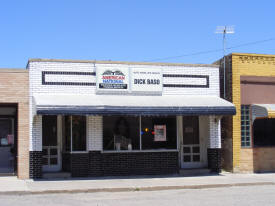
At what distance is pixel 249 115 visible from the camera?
18203 millimetres

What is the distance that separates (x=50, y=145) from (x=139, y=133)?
3.59 meters

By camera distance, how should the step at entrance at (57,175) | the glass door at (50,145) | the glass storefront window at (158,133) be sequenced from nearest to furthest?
the step at entrance at (57,175), the glass door at (50,145), the glass storefront window at (158,133)

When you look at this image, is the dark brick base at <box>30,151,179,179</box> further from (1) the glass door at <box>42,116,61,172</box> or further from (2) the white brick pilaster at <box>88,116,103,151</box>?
(1) the glass door at <box>42,116,61,172</box>

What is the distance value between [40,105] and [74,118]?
237 cm

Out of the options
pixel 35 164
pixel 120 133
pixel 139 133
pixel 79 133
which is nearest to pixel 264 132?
pixel 139 133

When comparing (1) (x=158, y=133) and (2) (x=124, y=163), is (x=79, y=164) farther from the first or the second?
(1) (x=158, y=133)

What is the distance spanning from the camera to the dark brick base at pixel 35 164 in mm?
15469

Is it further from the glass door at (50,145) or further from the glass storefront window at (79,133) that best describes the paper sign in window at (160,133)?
the glass door at (50,145)

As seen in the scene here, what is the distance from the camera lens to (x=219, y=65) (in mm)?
18938

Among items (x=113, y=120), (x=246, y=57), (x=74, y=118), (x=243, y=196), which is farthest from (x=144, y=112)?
(x=246, y=57)

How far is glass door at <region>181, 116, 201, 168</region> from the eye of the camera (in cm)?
1819

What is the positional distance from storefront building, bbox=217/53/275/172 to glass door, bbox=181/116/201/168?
1232 millimetres

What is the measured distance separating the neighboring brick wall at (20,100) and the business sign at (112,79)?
2.76 m

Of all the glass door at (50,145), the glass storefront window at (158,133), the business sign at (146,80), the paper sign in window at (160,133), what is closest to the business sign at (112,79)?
the business sign at (146,80)
